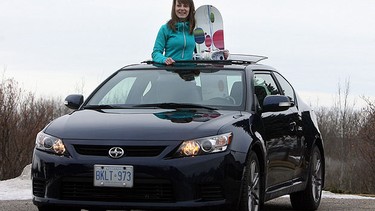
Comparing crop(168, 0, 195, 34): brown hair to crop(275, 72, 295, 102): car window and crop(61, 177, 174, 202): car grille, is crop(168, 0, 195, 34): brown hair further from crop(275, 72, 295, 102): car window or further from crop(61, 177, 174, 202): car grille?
crop(61, 177, 174, 202): car grille

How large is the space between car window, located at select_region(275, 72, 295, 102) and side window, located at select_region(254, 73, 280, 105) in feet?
0.98

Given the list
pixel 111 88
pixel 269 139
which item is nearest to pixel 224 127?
pixel 269 139

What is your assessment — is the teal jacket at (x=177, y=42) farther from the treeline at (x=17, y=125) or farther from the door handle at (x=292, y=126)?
the treeline at (x=17, y=125)

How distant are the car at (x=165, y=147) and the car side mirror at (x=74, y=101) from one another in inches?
0.5

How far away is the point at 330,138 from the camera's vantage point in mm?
74250

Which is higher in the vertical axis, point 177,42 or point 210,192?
point 177,42

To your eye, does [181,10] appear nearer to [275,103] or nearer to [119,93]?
[119,93]

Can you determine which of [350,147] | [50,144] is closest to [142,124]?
[50,144]

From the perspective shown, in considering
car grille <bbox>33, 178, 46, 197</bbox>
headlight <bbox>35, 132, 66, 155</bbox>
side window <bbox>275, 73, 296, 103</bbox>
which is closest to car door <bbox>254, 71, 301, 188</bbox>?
side window <bbox>275, 73, 296, 103</bbox>

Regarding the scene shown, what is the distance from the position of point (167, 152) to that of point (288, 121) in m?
2.66

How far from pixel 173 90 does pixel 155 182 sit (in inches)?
65.0

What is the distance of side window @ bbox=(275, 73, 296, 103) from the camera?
10.6 metres

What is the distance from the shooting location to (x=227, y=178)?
25.1ft

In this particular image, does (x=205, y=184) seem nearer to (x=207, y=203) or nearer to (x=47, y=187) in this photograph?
(x=207, y=203)
